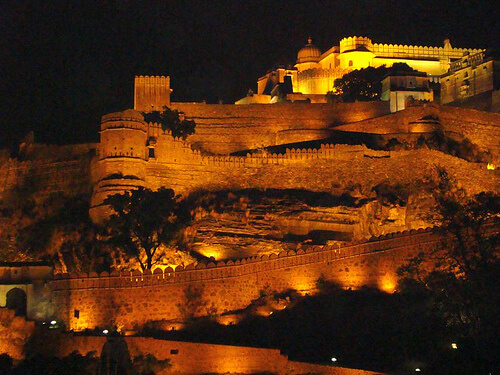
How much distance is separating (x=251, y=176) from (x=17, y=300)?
19.5 meters

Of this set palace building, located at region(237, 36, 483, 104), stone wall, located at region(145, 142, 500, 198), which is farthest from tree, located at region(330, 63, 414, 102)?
stone wall, located at region(145, 142, 500, 198)

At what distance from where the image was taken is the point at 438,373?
3164 centimetres

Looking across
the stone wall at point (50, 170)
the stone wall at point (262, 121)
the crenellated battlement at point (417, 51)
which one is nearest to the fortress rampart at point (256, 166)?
the stone wall at point (50, 170)

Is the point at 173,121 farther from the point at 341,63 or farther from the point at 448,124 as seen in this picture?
the point at 341,63

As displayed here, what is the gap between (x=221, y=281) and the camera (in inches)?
1559

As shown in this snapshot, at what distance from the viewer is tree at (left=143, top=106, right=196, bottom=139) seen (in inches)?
2368

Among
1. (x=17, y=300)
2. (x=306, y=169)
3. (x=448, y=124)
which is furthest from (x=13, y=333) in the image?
(x=448, y=124)

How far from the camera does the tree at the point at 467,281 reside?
32.4m

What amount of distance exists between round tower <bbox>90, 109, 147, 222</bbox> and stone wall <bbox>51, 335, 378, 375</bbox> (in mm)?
15859

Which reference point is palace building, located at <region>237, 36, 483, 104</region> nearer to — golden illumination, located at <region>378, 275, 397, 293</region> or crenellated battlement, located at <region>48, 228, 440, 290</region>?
crenellated battlement, located at <region>48, 228, 440, 290</region>

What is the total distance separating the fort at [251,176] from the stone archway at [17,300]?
229 millimetres

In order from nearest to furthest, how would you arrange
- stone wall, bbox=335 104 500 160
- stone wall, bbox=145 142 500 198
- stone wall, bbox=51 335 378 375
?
stone wall, bbox=51 335 378 375, stone wall, bbox=145 142 500 198, stone wall, bbox=335 104 500 160

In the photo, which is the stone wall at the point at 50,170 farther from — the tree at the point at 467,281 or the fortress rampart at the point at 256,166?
the tree at the point at 467,281

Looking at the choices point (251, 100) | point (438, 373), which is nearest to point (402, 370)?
point (438, 373)
